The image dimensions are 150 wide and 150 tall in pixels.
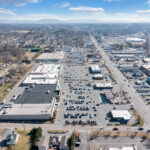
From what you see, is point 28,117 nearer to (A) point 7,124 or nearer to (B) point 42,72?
(A) point 7,124

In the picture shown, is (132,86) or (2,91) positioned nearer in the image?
(2,91)

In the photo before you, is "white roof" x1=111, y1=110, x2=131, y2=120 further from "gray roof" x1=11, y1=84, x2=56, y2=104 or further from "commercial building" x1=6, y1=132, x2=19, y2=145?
"commercial building" x1=6, y1=132, x2=19, y2=145

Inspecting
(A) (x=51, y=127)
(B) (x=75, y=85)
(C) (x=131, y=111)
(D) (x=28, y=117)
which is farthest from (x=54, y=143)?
(B) (x=75, y=85)

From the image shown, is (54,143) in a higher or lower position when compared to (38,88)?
lower

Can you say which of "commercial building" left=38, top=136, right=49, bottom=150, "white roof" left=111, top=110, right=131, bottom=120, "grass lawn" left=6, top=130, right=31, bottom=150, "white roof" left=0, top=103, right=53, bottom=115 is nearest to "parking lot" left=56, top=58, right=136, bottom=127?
"white roof" left=111, top=110, right=131, bottom=120

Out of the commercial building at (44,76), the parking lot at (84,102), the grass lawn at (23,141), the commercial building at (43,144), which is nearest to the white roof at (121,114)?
the parking lot at (84,102)

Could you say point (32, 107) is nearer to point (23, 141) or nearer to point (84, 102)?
point (23, 141)

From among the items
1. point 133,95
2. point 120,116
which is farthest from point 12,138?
point 133,95
